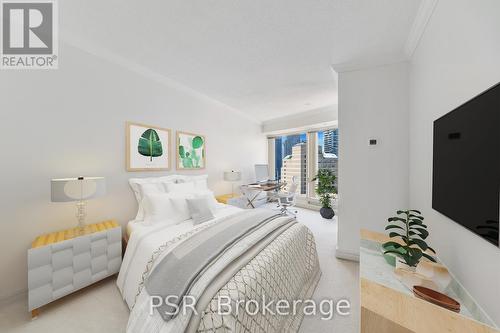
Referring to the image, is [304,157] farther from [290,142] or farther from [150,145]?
[150,145]

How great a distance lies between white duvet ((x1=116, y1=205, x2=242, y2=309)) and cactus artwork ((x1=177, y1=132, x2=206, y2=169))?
1.35 m

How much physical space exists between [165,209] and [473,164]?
2763 mm

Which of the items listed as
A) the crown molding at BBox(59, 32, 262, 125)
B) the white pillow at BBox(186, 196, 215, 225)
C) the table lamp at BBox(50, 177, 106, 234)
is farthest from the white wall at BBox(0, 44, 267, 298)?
the white pillow at BBox(186, 196, 215, 225)

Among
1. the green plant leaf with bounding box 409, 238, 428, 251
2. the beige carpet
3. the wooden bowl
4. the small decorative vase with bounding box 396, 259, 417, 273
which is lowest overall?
the beige carpet

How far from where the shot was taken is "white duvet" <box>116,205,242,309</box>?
1656mm

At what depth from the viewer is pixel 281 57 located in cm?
239

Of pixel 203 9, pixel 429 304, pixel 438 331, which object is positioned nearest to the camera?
pixel 438 331

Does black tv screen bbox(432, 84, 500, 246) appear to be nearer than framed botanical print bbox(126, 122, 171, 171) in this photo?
Yes

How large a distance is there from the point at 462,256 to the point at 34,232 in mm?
3699

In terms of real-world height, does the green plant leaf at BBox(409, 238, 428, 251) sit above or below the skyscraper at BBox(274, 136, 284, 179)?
below

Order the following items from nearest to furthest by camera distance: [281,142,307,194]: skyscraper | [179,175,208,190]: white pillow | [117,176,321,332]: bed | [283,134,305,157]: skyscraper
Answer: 1. [117,176,321,332]: bed
2. [179,175,208,190]: white pillow
3. [281,142,307,194]: skyscraper
4. [283,134,305,157]: skyscraper

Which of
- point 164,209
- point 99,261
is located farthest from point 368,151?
point 99,261

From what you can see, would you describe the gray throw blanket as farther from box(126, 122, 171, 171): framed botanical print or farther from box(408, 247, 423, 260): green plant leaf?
box(126, 122, 171, 171): framed botanical print

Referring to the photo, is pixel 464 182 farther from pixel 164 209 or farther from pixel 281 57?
pixel 164 209
